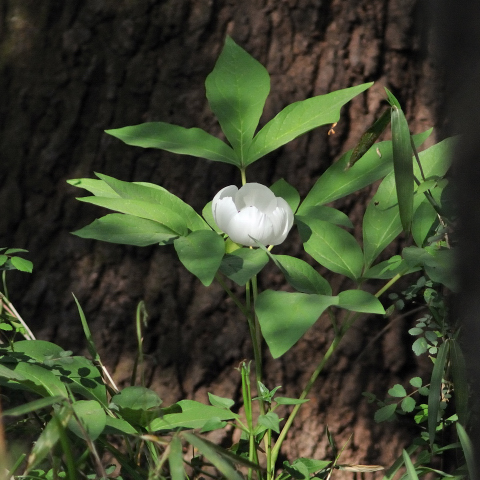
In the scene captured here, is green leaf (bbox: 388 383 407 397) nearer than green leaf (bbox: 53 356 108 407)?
No

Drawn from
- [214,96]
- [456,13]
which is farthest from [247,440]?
[456,13]

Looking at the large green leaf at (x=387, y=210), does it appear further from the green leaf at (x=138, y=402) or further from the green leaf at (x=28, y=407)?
the green leaf at (x=28, y=407)

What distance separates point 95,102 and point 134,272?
48 cm

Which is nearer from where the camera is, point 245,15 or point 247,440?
point 247,440

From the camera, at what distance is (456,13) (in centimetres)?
50

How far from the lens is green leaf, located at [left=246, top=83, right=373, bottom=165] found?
122 centimetres

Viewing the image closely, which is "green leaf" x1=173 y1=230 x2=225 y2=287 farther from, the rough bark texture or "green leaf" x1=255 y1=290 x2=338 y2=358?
the rough bark texture

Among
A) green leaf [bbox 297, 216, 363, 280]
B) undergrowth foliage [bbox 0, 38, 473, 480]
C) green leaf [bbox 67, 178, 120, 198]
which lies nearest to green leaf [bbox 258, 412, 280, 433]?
undergrowth foliage [bbox 0, 38, 473, 480]

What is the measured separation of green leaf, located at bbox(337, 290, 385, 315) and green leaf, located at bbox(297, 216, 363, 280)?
0.39 ft

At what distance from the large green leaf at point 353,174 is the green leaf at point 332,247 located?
0.06m

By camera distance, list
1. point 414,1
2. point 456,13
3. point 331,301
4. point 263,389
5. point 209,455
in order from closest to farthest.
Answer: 1. point 456,13
2. point 209,455
3. point 331,301
4. point 263,389
5. point 414,1

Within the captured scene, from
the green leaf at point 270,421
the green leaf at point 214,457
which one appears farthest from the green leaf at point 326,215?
the green leaf at point 214,457

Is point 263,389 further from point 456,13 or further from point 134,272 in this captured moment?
point 456,13

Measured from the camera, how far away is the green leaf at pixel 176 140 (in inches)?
49.3
